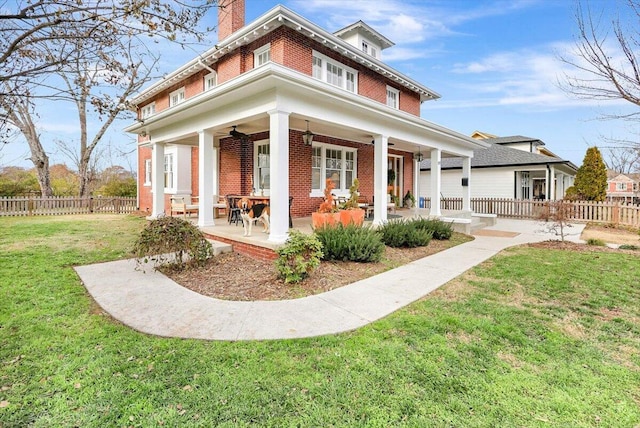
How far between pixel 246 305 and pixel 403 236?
198 inches

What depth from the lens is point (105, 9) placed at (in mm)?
3557

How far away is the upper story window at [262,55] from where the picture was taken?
10.5 meters

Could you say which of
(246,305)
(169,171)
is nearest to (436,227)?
(246,305)

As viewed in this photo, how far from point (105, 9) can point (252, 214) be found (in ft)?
15.8

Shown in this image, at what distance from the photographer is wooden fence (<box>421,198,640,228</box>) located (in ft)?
45.8

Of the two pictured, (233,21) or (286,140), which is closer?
(286,140)

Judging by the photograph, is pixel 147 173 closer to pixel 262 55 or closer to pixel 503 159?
pixel 262 55

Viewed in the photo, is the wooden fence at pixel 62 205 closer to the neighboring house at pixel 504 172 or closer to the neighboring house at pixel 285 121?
the neighboring house at pixel 285 121

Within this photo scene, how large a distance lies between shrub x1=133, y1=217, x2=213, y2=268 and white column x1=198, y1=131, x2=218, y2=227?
2.60m

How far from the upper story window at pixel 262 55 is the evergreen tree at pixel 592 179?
1845 cm

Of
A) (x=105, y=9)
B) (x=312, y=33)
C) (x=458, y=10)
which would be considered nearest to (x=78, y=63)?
(x=105, y=9)

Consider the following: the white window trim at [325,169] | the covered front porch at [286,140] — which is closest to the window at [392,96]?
the covered front porch at [286,140]

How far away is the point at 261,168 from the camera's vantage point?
37.3 ft

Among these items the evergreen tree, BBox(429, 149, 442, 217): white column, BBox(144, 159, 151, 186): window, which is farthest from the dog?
the evergreen tree
